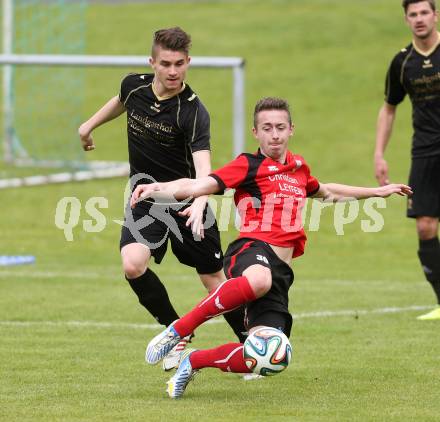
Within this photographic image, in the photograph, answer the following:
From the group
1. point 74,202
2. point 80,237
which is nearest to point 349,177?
point 74,202

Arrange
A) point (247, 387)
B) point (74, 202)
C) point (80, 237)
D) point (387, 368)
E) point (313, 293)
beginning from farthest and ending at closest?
point (74, 202) < point (80, 237) < point (313, 293) < point (387, 368) < point (247, 387)

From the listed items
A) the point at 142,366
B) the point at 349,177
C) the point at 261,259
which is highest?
the point at 261,259

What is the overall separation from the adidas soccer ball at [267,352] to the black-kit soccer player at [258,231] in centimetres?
17

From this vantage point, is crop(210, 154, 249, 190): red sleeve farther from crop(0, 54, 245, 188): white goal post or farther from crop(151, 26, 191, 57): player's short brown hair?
crop(0, 54, 245, 188): white goal post

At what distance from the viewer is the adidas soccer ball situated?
21.6 ft

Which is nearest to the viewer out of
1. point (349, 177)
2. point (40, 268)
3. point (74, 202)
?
point (40, 268)

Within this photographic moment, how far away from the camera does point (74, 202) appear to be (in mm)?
18469

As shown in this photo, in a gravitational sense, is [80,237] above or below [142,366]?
below

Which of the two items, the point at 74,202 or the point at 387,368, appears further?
the point at 74,202

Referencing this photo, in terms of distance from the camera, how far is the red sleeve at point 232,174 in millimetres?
6840

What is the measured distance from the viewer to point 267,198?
700cm

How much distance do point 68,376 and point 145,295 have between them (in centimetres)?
71

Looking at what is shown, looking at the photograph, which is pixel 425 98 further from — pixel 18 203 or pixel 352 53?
pixel 352 53

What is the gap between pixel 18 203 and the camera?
19.0 m
